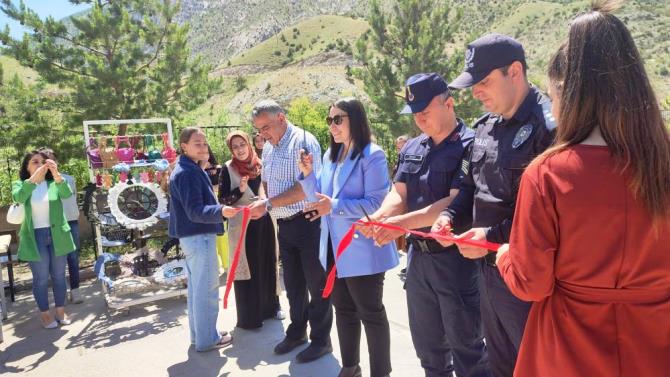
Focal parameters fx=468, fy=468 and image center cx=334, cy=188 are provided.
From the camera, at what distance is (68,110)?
8.78 m

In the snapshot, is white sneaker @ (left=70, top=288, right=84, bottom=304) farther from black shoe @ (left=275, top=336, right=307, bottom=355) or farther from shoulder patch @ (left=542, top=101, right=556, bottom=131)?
shoulder patch @ (left=542, top=101, right=556, bottom=131)

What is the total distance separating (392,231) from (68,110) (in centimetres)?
841

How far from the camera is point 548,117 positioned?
74.7 inches

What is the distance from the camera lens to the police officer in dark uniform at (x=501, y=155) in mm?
1920

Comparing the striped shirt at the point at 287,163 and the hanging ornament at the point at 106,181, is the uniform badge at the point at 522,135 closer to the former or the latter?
the striped shirt at the point at 287,163

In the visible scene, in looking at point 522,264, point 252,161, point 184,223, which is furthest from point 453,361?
point 252,161

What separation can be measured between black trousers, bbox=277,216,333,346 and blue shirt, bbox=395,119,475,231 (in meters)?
1.19

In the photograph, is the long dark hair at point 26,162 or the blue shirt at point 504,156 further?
the long dark hair at point 26,162

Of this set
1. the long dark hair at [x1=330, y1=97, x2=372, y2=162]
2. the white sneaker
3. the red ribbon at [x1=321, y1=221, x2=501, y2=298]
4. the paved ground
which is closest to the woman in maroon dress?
the red ribbon at [x1=321, y1=221, x2=501, y2=298]

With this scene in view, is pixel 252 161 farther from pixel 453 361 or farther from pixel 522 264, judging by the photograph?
pixel 522 264

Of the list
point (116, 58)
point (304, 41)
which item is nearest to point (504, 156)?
point (116, 58)

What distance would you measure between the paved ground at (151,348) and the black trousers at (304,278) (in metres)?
0.22

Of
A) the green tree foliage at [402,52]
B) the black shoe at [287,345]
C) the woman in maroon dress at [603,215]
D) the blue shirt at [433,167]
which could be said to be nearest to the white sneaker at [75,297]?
the black shoe at [287,345]

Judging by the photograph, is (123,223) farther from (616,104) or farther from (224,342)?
(616,104)
